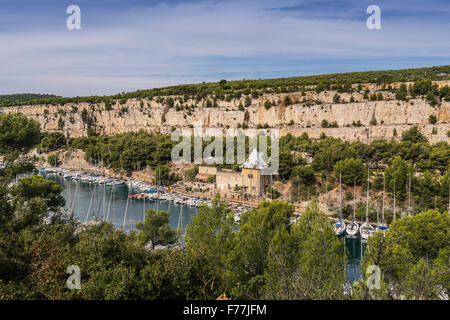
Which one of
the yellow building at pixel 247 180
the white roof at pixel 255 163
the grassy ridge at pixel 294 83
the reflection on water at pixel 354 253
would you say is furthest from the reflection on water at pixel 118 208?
the grassy ridge at pixel 294 83

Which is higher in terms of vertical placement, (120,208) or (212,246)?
(212,246)

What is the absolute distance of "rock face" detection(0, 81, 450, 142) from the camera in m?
34.7

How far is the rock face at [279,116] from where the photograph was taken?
34688 mm

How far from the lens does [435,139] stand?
32188 millimetres

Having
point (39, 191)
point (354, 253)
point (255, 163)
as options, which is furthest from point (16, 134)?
point (255, 163)

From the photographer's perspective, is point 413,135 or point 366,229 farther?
point 413,135

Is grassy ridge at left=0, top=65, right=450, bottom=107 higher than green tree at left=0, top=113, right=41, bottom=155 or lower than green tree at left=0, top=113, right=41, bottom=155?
higher

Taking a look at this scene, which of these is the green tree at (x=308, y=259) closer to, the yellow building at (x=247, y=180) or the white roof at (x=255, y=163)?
the yellow building at (x=247, y=180)

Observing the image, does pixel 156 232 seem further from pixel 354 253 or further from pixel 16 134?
pixel 354 253

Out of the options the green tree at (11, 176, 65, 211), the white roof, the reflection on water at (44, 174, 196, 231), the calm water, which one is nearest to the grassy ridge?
the white roof

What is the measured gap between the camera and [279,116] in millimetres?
42562

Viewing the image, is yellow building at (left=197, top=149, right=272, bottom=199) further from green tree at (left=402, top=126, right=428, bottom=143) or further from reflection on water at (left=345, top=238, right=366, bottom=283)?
green tree at (left=402, top=126, right=428, bottom=143)
